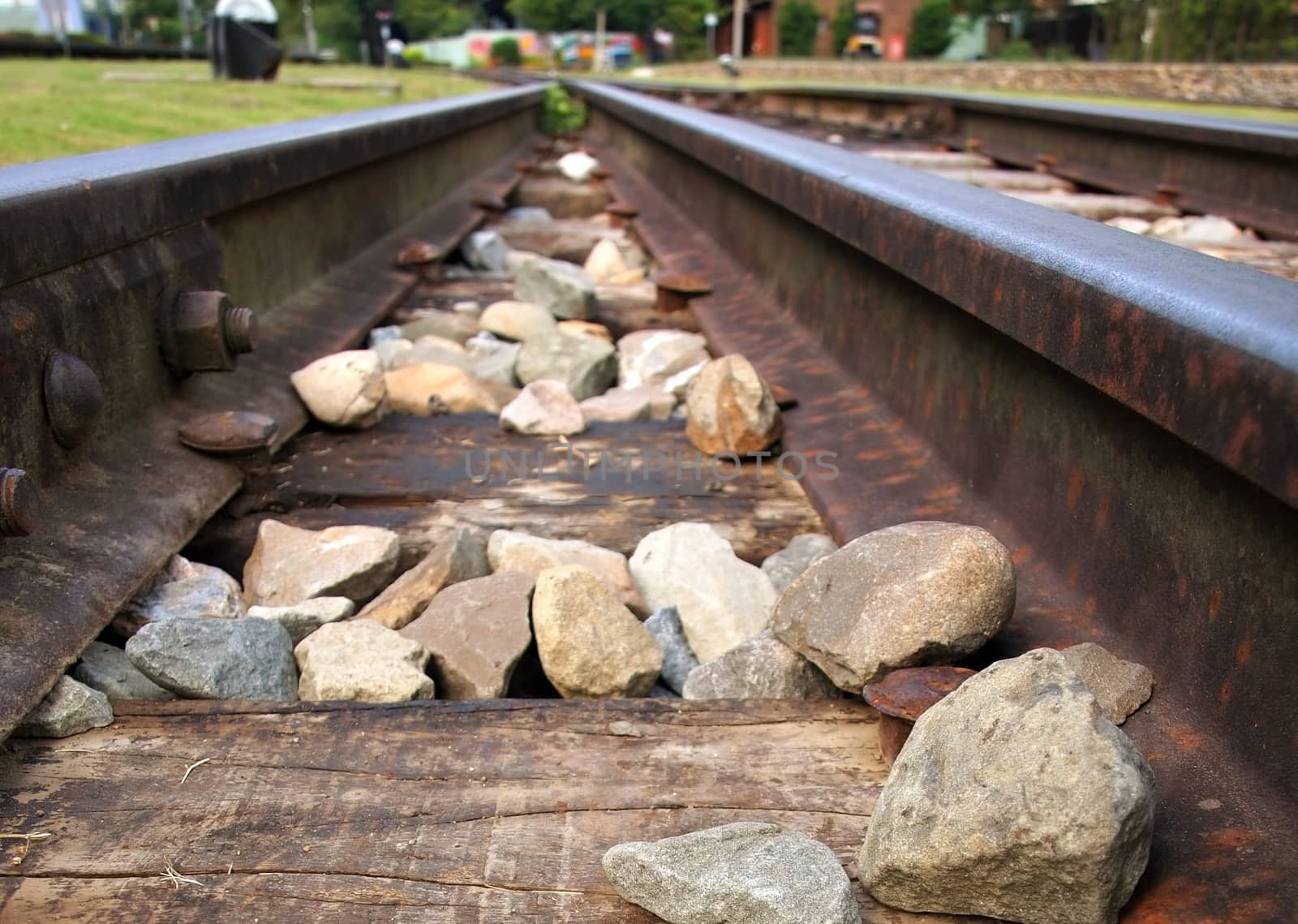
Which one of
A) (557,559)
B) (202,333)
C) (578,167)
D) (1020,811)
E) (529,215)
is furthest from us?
(578,167)

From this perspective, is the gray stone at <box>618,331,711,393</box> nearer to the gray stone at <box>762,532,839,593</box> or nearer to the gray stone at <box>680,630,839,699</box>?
the gray stone at <box>762,532,839,593</box>

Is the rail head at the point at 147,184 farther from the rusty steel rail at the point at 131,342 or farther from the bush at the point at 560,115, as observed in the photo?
the bush at the point at 560,115

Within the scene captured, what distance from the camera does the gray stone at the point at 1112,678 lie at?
143cm

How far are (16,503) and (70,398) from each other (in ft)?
1.28

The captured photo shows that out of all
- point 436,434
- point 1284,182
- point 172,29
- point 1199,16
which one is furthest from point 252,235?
point 172,29

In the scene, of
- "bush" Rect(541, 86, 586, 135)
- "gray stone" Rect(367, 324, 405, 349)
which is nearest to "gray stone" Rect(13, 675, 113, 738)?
"gray stone" Rect(367, 324, 405, 349)

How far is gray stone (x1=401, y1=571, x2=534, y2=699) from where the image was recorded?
179cm

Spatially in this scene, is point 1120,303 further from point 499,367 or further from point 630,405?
point 499,367

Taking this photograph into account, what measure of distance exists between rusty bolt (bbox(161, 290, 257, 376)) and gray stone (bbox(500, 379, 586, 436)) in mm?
635

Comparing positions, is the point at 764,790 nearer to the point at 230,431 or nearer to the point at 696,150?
the point at 230,431

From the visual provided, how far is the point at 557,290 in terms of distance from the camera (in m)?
4.37

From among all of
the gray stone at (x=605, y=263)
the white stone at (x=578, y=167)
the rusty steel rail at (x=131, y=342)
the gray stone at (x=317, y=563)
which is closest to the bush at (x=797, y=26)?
the white stone at (x=578, y=167)

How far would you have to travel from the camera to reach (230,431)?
7.93 feet

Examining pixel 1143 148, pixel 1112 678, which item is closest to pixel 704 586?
pixel 1112 678
